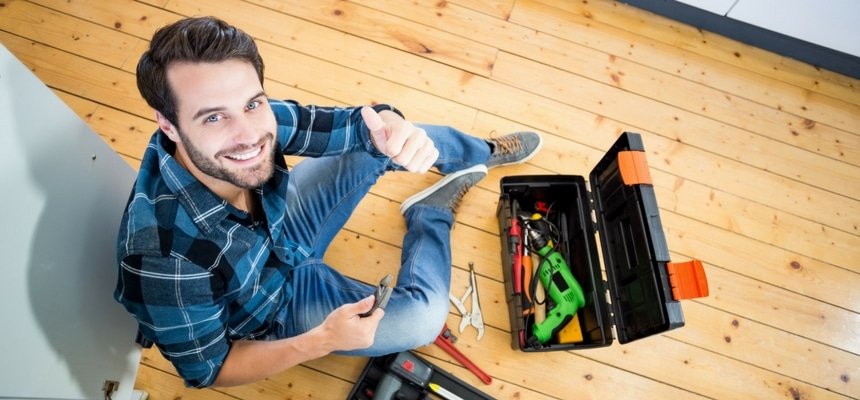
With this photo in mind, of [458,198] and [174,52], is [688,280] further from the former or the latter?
[174,52]

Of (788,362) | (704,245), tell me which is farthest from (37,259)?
(788,362)

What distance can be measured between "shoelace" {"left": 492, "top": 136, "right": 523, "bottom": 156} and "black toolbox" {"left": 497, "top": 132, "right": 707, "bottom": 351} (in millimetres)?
149

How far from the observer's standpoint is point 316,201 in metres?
1.12

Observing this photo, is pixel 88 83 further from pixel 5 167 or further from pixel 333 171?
pixel 5 167

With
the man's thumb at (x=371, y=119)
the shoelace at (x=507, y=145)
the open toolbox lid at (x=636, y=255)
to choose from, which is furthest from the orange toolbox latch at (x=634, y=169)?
the man's thumb at (x=371, y=119)

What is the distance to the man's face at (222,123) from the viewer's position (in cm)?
73

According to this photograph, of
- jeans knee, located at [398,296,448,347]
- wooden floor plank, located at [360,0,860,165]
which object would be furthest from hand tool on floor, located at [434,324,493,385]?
wooden floor plank, located at [360,0,860,165]

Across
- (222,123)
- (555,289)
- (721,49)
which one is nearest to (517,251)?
(555,289)

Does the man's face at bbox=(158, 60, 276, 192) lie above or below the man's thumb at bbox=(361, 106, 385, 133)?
below

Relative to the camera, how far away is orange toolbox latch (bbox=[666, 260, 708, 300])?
3.39 ft

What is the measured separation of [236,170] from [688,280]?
94 cm

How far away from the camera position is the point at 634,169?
1161mm

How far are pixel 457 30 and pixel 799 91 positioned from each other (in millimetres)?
1289

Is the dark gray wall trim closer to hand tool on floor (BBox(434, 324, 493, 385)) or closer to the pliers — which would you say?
the pliers
